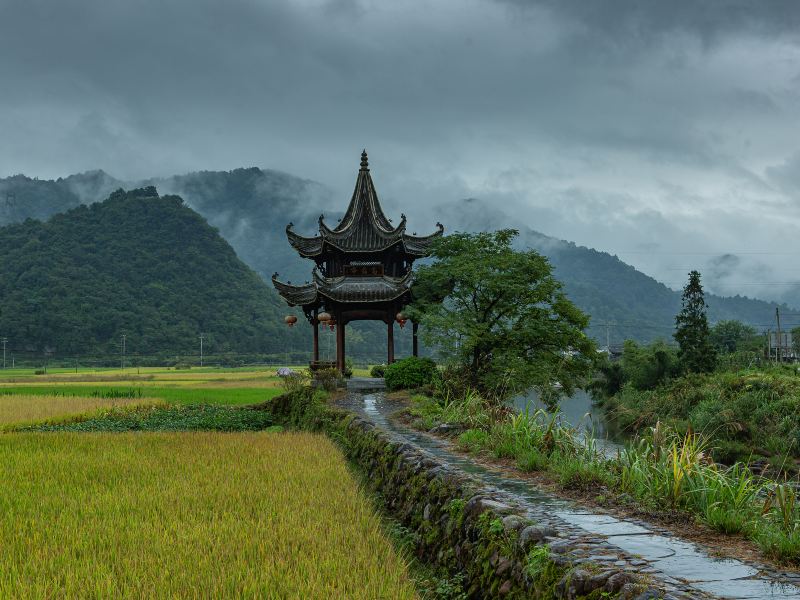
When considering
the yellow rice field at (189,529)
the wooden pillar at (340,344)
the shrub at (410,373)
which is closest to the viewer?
the yellow rice field at (189,529)

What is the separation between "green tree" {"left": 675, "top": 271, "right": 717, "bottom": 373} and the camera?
30.3 meters

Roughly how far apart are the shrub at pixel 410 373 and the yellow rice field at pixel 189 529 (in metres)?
8.41

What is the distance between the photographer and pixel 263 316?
250ft

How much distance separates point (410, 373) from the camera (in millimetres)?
19828

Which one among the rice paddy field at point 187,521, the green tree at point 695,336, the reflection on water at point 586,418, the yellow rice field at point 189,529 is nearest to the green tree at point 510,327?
the reflection on water at point 586,418

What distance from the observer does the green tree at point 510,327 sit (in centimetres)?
1775

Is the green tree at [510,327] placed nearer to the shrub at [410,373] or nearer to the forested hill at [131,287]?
the shrub at [410,373]

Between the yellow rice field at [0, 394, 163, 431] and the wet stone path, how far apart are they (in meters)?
15.5

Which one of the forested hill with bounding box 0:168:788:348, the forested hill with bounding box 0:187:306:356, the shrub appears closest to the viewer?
the shrub

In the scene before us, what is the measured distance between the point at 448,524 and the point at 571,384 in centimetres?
1292

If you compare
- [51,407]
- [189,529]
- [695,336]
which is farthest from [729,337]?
[189,529]

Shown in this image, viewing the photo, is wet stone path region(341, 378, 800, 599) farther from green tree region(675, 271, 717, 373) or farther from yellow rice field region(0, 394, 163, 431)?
green tree region(675, 271, 717, 373)

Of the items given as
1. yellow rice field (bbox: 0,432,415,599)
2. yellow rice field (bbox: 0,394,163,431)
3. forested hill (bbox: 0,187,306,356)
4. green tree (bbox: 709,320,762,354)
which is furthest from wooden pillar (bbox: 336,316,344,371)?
forested hill (bbox: 0,187,306,356)

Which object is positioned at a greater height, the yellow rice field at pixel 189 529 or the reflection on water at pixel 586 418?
the yellow rice field at pixel 189 529
